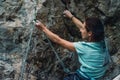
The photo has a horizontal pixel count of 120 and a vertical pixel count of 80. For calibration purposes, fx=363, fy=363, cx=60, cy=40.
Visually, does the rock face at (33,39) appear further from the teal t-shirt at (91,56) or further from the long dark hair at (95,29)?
the long dark hair at (95,29)

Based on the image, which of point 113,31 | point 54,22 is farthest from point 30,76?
point 113,31

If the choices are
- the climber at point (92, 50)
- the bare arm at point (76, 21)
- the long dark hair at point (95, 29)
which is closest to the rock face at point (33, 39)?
the bare arm at point (76, 21)

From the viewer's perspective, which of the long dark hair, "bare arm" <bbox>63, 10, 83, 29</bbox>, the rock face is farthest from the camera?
the rock face

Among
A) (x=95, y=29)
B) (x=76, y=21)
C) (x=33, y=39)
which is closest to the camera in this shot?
(x=95, y=29)

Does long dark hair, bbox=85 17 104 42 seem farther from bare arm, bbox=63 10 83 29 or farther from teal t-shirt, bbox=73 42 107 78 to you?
bare arm, bbox=63 10 83 29

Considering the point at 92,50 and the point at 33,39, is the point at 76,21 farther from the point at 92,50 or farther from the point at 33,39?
the point at 92,50

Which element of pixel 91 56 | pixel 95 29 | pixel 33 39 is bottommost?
pixel 33 39

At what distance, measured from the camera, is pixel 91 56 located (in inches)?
230

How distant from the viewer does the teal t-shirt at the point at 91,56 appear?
5832 mm

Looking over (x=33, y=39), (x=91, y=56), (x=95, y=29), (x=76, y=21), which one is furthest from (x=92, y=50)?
(x=33, y=39)

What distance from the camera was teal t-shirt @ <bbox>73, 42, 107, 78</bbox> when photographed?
19.1 feet

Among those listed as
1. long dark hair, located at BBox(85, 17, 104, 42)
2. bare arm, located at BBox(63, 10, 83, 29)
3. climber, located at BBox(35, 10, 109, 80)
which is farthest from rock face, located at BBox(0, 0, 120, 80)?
long dark hair, located at BBox(85, 17, 104, 42)

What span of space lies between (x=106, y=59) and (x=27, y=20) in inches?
105

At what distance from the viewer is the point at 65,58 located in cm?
815
